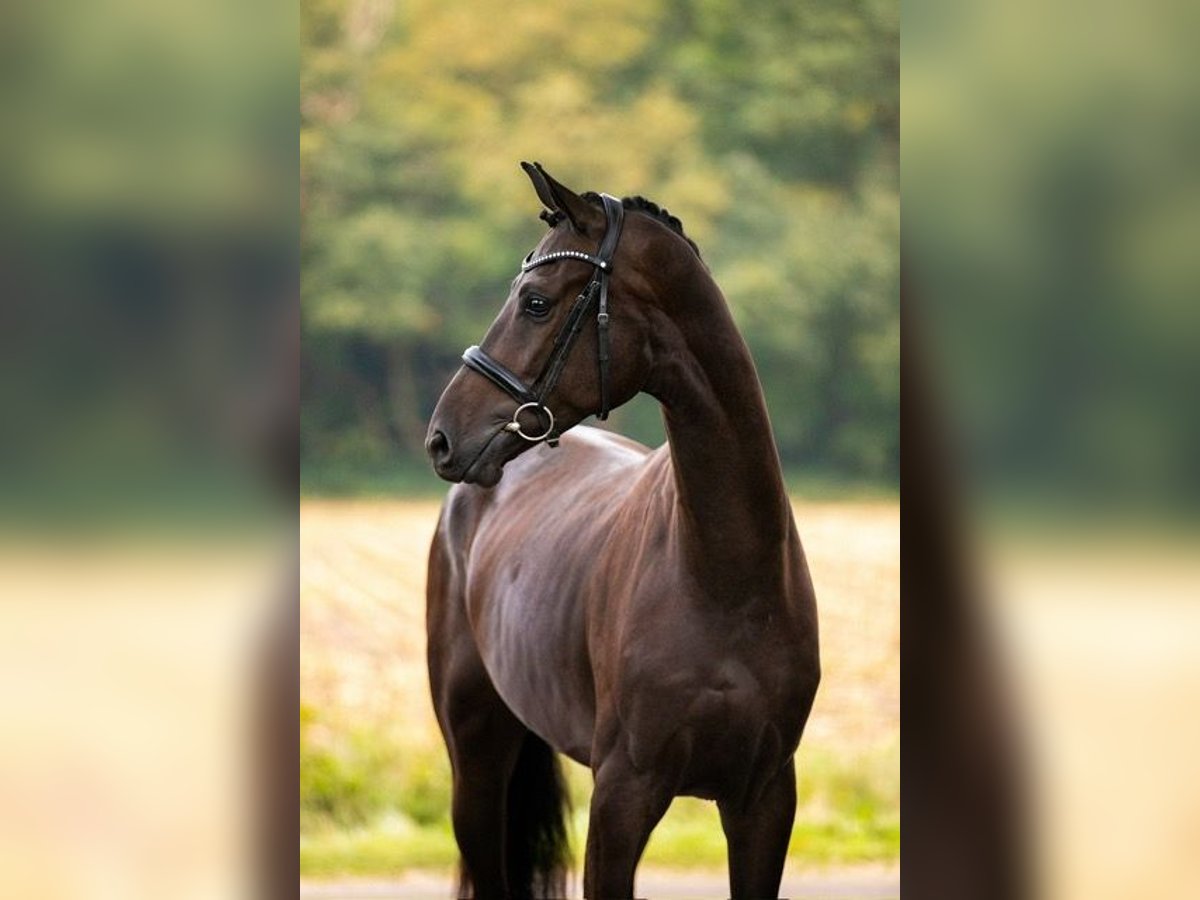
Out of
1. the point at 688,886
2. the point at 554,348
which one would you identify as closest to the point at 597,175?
the point at 554,348

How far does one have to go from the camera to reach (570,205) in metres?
2.61

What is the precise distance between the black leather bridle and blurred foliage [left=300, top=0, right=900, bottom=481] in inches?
65.8

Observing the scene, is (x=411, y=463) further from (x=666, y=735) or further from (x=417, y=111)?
(x=666, y=735)

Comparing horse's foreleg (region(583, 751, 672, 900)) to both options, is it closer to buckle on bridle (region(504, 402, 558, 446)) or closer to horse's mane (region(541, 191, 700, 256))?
buckle on bridle (region(504, 402, 558, 446))

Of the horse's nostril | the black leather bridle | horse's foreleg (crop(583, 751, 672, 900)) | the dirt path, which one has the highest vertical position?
the black leather bridle

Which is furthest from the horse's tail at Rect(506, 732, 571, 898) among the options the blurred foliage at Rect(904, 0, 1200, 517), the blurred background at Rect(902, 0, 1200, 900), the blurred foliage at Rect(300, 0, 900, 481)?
the blurred foliage at Rect(904, 0, 1200, 517)

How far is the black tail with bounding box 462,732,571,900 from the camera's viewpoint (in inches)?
154

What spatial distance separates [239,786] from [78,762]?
6.3 inches

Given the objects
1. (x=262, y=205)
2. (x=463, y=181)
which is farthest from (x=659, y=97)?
(x=262, y=205)

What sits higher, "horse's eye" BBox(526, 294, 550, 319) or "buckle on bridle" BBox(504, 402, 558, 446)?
"horse's eye" BBox(526, 294, 550, 319)

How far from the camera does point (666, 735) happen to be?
2705 mm

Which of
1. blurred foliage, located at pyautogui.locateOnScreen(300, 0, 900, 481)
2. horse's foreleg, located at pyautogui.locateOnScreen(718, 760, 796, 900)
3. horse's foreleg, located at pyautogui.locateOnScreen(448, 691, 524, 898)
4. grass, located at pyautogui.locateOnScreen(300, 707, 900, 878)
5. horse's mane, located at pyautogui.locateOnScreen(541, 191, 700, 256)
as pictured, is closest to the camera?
horse's mane, located at pyautogui.locateOnScreen(541, 191, 700, 256)

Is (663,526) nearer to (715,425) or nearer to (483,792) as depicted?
(715,425)

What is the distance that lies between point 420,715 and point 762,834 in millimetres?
1680
